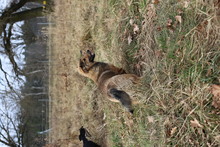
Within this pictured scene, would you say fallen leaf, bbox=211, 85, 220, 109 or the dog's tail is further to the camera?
the dog's tail

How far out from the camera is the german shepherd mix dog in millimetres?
4090

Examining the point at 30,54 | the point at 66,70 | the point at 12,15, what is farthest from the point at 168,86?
the point at 30,54

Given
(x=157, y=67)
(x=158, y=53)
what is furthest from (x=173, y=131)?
(x=158, y=53)

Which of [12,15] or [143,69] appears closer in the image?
[143,69]

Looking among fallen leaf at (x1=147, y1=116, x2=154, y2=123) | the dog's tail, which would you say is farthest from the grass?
the dog's tail

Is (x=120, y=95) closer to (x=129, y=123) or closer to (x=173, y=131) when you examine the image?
(x=173, y=131)

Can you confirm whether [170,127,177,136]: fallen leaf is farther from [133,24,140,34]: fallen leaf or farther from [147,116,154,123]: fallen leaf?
[133,24,140,34]: fallen leaf

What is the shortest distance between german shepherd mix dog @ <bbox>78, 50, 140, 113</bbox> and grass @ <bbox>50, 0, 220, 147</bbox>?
0.69 feet

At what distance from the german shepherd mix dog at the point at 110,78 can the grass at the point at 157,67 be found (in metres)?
0.21

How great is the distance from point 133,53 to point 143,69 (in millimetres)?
636

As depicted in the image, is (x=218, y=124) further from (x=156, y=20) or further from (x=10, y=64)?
(x=10, y=64)

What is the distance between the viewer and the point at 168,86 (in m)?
3.81

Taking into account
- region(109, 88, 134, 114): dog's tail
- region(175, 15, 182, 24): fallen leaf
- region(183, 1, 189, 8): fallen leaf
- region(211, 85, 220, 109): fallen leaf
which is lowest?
region(109, 88, 134, 114): dog's tail

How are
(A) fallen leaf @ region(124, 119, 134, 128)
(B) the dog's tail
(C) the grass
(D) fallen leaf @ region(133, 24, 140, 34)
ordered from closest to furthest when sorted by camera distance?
(C) the grass < (B) the dog's tail < (D) fallen leaf @ region(133, 24, 140, 34) < (A) fallen leaf @ region(124, 119, 134, 128)
